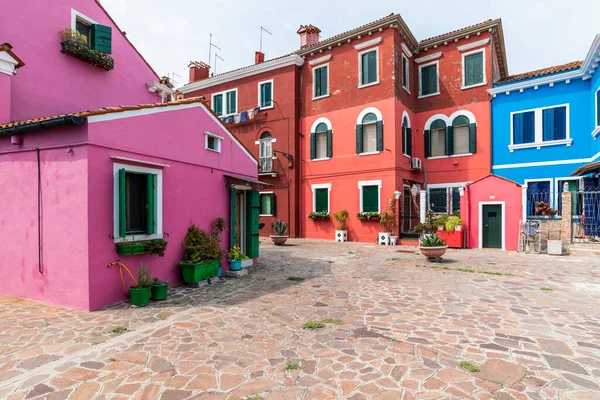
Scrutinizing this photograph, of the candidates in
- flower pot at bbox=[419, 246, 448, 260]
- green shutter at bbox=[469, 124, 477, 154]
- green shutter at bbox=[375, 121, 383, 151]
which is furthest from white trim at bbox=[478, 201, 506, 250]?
green shutter at bbox=[375, 121, 383, 151]

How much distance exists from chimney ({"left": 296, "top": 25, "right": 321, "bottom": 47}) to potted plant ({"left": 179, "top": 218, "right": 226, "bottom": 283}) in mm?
16180

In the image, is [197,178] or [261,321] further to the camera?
[197,178]

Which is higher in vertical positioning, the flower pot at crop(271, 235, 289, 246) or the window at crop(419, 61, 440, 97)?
the window at crop(419, 61, 440, 97)

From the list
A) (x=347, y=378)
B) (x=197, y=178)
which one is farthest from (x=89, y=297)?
→ (x=347, y=378)

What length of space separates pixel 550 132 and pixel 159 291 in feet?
59.2

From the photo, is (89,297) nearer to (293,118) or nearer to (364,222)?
(364,222)

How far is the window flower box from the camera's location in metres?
9.59

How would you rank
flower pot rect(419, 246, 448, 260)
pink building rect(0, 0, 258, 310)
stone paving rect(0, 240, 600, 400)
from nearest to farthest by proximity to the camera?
stone paving rect(0, 240, 600, 400)
pink building rect(0, 0, 258, 310)
flower pot rect(419, 246, 448, 260)

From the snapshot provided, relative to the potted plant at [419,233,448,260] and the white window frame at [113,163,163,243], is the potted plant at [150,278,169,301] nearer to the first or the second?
the white window frame at [113,163,163,243]

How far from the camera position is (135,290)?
614 cm

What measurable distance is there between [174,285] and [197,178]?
269 cm

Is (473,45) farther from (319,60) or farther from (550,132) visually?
(319,60)

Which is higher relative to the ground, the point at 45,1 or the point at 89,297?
the point at 45,1

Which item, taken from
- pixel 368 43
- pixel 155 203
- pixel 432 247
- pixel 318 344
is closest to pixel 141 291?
pixel 155 203
